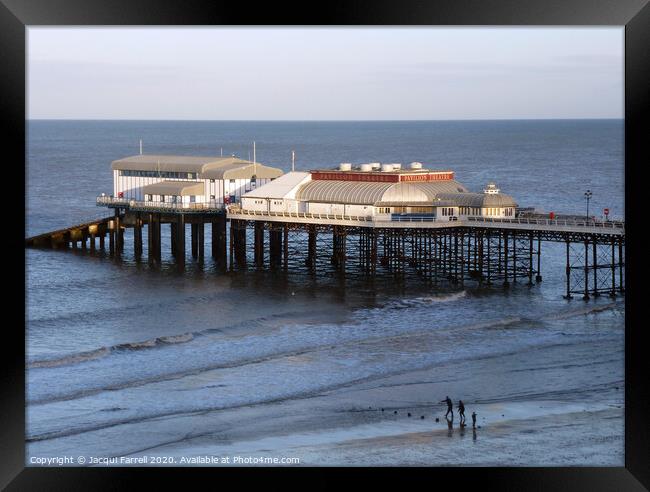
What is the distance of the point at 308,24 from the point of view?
20531 mm

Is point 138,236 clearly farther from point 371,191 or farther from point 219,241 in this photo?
point 371,191

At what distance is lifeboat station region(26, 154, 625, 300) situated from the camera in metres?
63.1

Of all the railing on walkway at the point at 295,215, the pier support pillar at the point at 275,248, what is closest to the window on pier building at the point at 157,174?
the railing on walkway at the point at 295,215

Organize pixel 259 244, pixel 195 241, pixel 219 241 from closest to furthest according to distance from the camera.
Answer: pixel 259 244
pixel 219 241
pixel 195 241

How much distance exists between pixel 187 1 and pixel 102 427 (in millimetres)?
18131

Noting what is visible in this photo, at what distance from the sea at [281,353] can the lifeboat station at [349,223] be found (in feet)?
5.30

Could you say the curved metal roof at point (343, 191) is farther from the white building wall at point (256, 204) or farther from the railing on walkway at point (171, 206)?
the railing on walkway at point (171, 206)

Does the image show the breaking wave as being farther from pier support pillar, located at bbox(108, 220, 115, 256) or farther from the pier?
pier support pillar, located at bbox(108, 220, 115, 256)

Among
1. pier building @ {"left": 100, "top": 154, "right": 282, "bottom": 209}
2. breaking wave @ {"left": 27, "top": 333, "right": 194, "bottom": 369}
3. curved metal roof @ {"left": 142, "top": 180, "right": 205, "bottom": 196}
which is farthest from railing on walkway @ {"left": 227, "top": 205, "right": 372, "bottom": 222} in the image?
breaking wave @ {"left": 27, "top": 333, "right": 194, "bottom": 369}

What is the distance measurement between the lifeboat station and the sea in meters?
1.62

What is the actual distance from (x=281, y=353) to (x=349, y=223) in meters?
18.7

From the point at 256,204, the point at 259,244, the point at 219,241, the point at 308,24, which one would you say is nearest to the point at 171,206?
the point at 219,241

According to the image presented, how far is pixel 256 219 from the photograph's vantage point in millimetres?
69188
